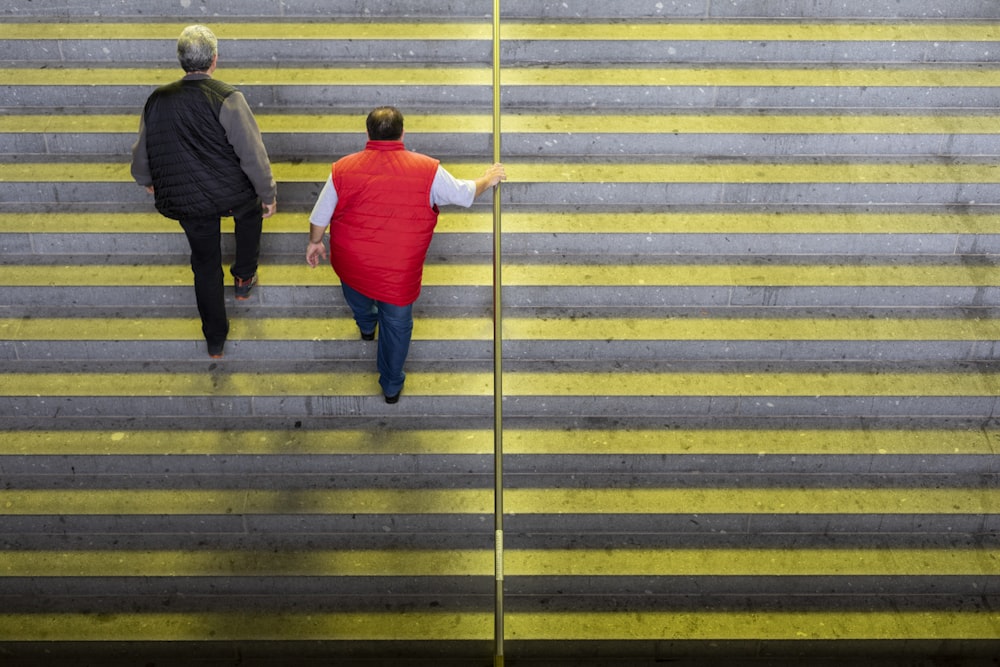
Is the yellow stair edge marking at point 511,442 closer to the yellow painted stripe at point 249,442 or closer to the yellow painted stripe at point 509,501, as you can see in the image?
the yellow painted stripe at point 249,442

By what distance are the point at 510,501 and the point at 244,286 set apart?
5.85 feet

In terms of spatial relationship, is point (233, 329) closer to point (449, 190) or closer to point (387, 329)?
point (387, 329)

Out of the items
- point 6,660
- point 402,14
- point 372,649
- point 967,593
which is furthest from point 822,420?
point 6,660

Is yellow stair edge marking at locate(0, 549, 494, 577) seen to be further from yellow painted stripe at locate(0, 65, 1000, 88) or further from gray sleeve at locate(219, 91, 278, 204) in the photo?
yellow painted stripe at locate(0, 65, 1000, 88)

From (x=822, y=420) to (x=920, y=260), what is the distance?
110 centimetres

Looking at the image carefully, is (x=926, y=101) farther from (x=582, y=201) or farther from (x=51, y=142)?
(x=51, y=142)

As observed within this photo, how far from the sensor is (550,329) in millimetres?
5680

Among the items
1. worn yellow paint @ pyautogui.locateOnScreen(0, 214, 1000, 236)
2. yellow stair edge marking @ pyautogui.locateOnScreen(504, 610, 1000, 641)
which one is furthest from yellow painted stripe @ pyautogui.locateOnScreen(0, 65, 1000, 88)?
yellow stair edge marking @ pyautogui.locateOnScreen(504, 610, 1000, 641)

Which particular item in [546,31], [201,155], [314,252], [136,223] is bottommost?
[136,223]

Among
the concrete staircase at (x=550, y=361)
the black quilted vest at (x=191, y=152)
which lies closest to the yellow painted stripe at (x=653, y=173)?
the concrete staircase at (x=550, y=361)

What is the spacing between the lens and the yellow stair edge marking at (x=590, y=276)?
5758mm

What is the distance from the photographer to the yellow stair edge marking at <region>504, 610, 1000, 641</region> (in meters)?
5.13

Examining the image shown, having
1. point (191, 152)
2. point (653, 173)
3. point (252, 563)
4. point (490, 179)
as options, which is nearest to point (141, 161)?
point (191, 152)

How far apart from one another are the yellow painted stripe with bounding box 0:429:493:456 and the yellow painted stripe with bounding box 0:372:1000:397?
0.20 metres
